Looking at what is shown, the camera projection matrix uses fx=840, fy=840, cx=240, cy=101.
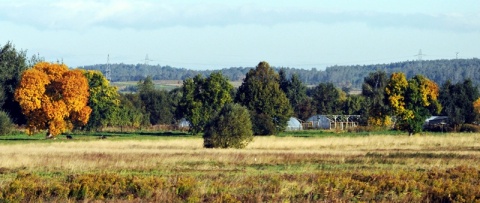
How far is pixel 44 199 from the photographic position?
76.6 ft

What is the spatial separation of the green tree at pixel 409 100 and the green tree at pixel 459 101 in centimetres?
3275

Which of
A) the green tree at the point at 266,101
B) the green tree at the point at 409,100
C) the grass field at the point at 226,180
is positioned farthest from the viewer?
the green tree at the point at 266,101

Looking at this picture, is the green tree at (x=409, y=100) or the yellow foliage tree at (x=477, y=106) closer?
the green tree at (x=409, y=100)

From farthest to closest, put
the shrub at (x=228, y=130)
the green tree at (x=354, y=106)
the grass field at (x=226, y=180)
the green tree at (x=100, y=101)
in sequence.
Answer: the green tree at (x=354, y=106), the green tree at (x=100, y=101), the shrub at (x=228, y=130), the grass field at (x=226, y=180)

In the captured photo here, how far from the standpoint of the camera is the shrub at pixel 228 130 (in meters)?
58.1

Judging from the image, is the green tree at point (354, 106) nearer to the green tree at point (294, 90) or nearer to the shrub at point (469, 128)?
the green tree at point (294, 90)

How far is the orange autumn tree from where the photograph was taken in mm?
82000

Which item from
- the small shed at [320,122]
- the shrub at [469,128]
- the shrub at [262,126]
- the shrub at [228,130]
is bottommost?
the small shed at [320,122]

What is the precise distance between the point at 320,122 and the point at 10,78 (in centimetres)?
6654

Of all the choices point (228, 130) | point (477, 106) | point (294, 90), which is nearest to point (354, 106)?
point (294, 90)

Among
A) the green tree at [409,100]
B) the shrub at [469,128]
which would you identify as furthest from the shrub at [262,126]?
the shrub at [469,128]

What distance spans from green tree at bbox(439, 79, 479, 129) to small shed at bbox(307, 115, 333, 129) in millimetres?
20164

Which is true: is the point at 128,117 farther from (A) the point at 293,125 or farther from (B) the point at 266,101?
(B) the point at 266,101

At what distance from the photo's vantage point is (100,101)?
114125mm
